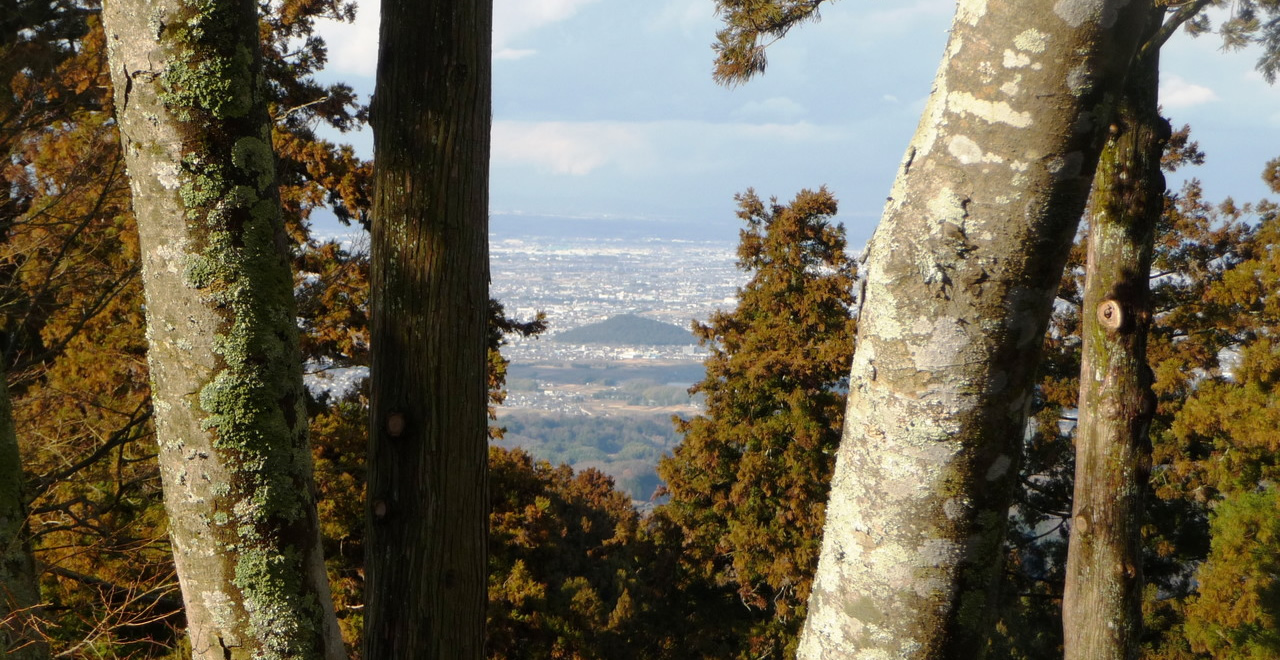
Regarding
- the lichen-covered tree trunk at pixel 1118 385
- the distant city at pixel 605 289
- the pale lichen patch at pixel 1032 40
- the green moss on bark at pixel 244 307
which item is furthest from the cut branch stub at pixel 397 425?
the distant city at pixel 605 289

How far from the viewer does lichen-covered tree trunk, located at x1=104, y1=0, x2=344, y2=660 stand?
2.16 m

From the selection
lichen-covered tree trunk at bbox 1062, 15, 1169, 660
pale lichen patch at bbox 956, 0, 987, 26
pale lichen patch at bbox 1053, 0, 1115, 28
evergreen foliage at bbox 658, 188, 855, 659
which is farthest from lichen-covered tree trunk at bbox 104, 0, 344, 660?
evergreen foliage at bbox 658, 188, 855, 659

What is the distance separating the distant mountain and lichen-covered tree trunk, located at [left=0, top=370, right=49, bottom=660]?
300ft

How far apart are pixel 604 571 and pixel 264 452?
604 inches

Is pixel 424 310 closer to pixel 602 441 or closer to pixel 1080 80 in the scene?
pixel 1080 80

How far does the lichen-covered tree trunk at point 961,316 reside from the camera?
106 cm

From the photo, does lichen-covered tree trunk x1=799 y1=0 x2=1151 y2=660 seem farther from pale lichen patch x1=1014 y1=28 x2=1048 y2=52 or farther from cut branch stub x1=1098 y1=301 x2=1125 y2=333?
cut branch stub x1=1098 y1=301 x2=1125 y2=333

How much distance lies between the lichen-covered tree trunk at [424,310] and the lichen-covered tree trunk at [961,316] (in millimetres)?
1723

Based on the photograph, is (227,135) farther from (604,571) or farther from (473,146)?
(604,571)

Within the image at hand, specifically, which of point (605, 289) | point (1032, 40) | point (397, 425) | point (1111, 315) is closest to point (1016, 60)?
point (1032, 40)

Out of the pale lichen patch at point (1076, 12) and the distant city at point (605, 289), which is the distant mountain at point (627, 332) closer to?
the distant city at point (605, 289)

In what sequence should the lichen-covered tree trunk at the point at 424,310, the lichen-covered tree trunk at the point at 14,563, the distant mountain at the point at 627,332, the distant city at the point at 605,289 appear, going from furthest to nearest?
1. the distant mountain at the point at 627,332
2. the distant city at the point at 605,289
3. the lichen-covered tree trunk at the point at 14,563
4. the lichen-covered tree trunk at the point at 424,310

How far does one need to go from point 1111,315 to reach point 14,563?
474 cm

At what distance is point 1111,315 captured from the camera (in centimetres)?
400
